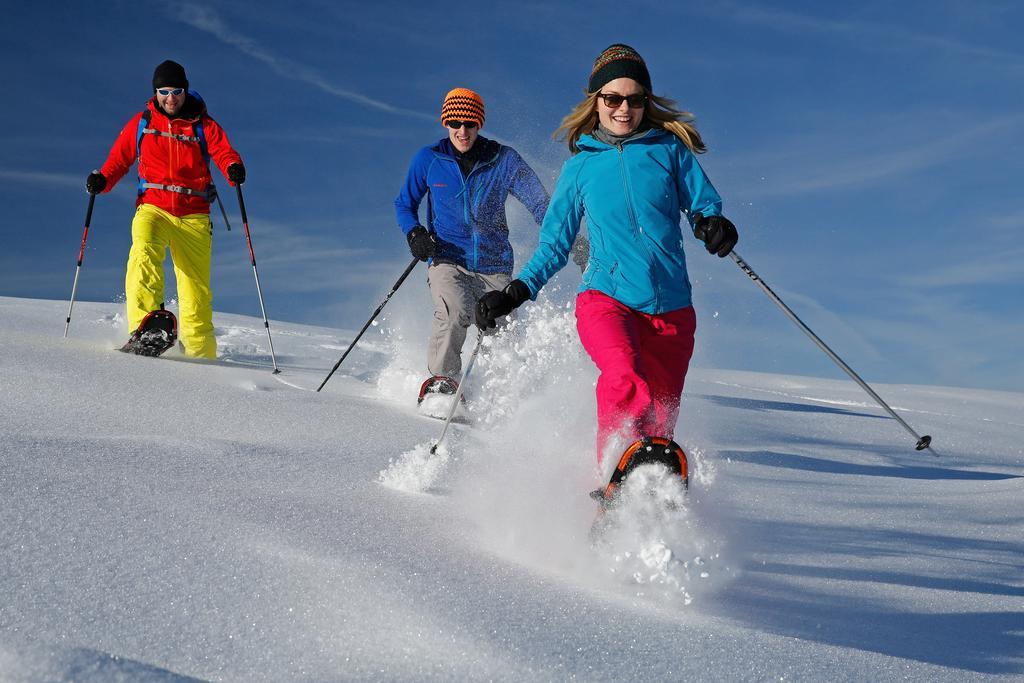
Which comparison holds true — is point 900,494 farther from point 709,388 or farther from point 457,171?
point 709,388

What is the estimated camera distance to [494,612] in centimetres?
229

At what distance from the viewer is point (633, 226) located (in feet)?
11.8

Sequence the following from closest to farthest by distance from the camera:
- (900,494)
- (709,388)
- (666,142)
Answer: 1. (666,142)
2. (900,494)
3. (709,388)

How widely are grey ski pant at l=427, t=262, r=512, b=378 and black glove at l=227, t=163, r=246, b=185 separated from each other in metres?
2.26

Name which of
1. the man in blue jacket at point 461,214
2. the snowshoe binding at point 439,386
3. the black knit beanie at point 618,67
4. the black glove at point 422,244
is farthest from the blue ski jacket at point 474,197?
the black knit beanie at point 618,67

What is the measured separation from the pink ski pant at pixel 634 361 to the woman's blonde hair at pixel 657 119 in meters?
0.73

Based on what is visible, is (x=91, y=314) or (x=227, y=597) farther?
(x=91, y=314)

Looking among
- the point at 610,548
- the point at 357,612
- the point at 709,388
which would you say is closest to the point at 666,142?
the point at 610,548

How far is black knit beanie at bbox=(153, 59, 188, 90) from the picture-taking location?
728 cm

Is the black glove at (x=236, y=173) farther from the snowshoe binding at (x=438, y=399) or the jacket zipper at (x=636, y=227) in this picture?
the jacket zipper at (x=636, y=227)

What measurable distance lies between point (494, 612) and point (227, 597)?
2.21ft

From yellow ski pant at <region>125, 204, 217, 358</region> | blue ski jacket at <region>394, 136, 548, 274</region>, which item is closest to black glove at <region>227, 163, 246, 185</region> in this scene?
yellow ski pant at <region>125, 204, 217, 358</region>

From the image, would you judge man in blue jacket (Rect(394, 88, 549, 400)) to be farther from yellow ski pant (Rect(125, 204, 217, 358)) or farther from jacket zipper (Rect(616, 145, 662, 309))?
jacket zipper (Rect(616, 145, 662, 309))

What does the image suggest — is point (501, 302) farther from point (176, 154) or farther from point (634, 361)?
point (176, 154)
